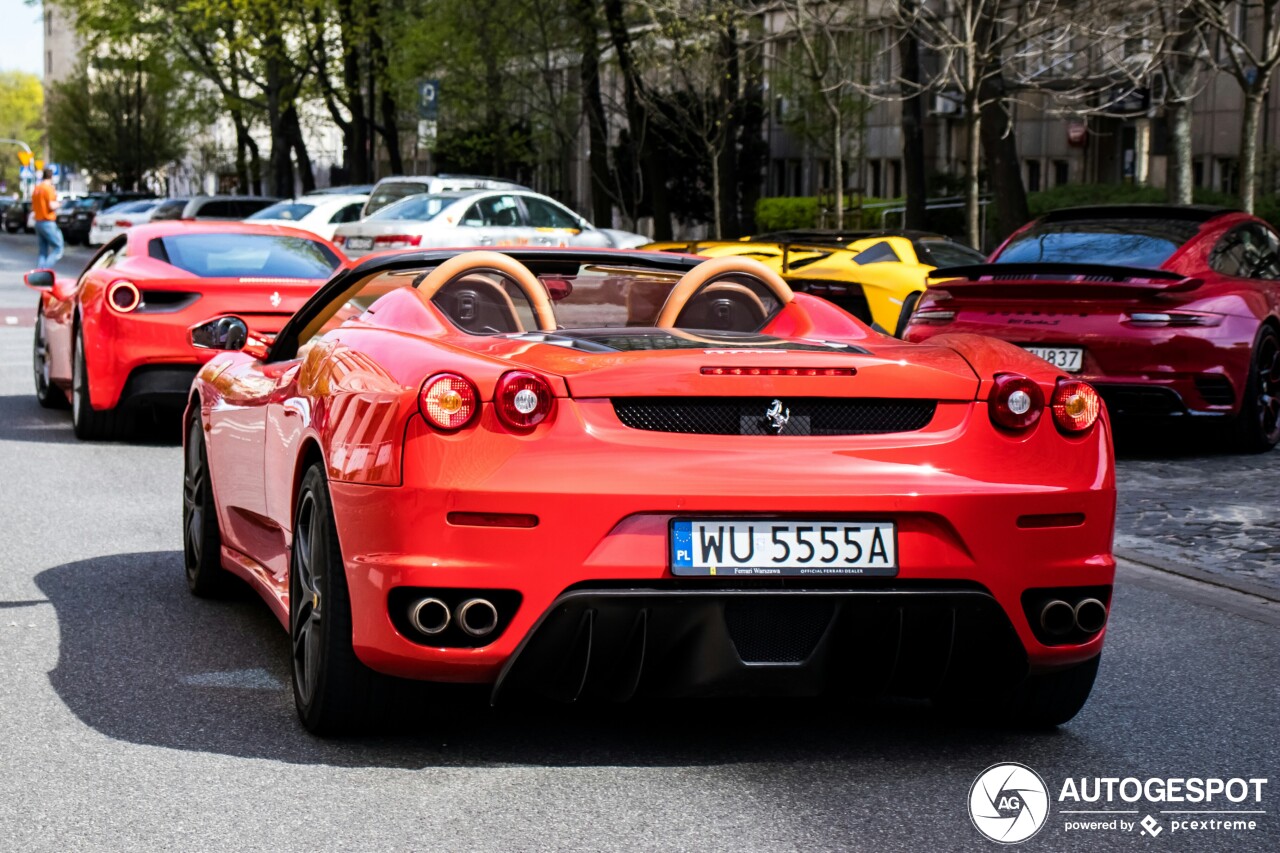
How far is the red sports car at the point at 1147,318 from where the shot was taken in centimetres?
1174

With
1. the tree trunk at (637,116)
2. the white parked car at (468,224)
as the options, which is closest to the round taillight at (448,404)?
the white parked car at (468,224)

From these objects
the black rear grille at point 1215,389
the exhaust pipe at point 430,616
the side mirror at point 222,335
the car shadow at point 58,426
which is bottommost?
the car shadow at point 58,426

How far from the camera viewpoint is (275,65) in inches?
2036

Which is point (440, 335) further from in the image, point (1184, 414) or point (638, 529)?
point (1184, 414)

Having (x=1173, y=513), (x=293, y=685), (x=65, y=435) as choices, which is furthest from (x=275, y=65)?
(x=293, y=685)

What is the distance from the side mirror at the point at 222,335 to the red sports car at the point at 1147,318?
565 cm

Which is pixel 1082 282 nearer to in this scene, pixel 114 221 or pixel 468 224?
pixel 468 224

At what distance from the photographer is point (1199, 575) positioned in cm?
820

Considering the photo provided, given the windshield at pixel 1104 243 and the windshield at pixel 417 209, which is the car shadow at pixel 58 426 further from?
the windshield at pixel 417 209

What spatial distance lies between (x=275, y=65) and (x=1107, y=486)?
4862cm

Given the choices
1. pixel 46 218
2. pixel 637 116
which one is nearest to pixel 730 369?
pixel 46 218

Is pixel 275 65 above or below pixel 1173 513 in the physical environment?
above

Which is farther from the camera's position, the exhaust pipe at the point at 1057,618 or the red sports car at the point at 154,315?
the red sports car at the point at 154,315

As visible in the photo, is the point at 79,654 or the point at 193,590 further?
the point at 193,590
